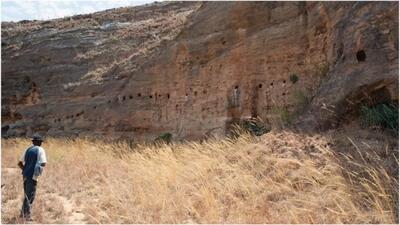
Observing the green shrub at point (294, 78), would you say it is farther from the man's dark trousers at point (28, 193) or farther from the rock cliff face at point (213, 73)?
the man's dark trousers at point (28, 193)

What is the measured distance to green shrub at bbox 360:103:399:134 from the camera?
23.7ft

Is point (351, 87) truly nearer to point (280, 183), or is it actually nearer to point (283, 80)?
point (280, 183)

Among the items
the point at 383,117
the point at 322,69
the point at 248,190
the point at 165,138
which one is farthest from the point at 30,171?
the point at 165,138

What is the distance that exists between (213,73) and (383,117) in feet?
32.9

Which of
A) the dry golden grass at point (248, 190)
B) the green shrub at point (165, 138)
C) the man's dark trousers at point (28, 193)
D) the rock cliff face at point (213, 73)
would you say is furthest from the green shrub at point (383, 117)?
the green shrub at point (165, 138)

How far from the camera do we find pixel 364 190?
5430mm

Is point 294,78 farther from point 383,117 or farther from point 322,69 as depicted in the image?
point 383,117

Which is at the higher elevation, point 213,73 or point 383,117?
point 213,73

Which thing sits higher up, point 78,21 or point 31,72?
point 78,21

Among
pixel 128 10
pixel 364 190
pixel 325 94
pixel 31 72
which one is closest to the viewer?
pixel 364 190

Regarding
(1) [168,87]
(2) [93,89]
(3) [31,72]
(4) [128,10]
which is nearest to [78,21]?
(4) [128,10]

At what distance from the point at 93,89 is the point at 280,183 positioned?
18969mm

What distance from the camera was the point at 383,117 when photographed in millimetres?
7328

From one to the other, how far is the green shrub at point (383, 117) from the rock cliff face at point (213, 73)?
31 centimetres
